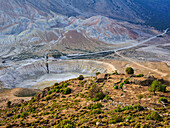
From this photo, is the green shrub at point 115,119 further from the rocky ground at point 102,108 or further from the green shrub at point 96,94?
the green shrub at point 96,94

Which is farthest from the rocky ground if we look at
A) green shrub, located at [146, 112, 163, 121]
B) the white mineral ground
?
the white mineral ground

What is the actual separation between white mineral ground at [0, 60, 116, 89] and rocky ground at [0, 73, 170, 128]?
2590 centimetres

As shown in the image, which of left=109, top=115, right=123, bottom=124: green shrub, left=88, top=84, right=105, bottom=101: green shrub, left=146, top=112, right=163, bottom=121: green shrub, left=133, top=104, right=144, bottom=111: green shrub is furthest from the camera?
left=88, top=84, right=105, bottom=101: green shrub

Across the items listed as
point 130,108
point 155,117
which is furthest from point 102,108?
point 155,117

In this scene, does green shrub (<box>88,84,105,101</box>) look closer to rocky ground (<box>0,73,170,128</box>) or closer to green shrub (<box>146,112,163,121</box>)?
rocky ground (<box>0,73,170,128</box>)

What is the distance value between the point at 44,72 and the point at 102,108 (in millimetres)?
45049

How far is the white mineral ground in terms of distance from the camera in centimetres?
4718

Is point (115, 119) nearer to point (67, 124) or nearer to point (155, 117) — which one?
point (155, 117)

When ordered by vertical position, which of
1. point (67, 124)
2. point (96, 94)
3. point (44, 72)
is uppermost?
point (96, 94)

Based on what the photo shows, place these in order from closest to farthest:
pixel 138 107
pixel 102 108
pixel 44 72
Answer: pixel 138 107, pixel 102 108, pixel 44 72

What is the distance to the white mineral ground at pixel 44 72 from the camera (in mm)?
47178

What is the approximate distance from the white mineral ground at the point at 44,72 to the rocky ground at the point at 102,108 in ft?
85.0

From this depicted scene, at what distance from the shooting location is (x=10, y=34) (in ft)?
311

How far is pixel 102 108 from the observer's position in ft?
50.5
